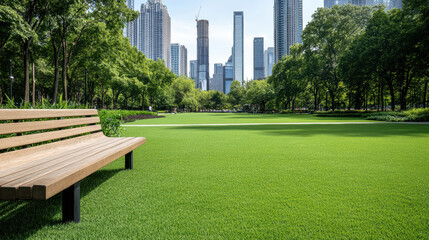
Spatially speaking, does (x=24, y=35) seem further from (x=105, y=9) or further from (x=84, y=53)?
(x=84, y=53)

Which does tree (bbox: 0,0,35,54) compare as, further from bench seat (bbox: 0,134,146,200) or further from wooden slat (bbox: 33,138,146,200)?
wooden slat (bbox: 33,138,146,200)

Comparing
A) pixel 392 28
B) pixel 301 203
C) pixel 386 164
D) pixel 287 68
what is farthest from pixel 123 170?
pixel 287 68

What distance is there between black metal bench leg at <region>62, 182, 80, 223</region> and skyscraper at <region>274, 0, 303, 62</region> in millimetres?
136994

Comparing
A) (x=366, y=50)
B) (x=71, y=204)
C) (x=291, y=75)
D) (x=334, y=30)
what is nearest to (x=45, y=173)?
(x=71, y=204)

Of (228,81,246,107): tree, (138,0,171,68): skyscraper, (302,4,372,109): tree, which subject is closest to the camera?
(302,4,372,109): tree

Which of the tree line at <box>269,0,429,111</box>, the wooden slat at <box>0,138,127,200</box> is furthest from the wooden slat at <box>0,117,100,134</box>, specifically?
the tree line at <box>269,0,429,111</box>

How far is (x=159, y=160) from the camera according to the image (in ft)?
16.9

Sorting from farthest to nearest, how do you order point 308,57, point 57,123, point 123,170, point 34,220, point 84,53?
point 308,57 < point 84,53 < point 123,170 < point 57,123 < point 34,220

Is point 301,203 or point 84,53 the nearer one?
point 301,203

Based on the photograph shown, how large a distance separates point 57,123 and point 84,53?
73.5 ft

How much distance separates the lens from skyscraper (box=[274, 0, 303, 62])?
133 metres

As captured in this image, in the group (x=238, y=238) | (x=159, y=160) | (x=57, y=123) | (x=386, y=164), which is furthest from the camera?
(x=159, y=160)

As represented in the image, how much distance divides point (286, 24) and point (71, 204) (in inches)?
6142

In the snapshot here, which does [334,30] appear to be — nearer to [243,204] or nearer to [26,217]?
[243,204]
